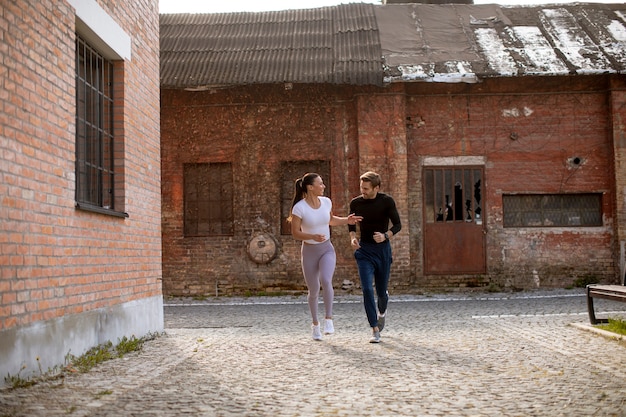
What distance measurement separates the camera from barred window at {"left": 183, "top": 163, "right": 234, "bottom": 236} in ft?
56.5

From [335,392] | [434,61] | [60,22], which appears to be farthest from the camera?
[434,61]

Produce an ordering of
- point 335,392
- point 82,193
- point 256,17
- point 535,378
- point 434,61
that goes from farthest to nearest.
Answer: point 256,17
point 434,61
point 82,193
point 535,378
point 335,392

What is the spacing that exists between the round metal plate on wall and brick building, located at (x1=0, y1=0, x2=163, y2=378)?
7.34 metres

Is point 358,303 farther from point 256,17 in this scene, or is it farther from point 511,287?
point 256,17

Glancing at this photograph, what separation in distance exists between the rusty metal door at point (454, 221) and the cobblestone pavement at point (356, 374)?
630 centimetres

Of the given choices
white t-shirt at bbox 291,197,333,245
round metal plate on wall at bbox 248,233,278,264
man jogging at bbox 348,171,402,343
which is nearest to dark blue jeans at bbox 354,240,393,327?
man jogging at bbox 348,171,402,343

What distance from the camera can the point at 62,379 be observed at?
19.2ft

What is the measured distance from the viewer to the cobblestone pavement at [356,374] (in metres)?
4.65

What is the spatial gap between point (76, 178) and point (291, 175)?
1007cm

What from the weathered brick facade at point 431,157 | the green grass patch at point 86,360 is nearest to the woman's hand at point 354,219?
the green grass patch at point 86,360

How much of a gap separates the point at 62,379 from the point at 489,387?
3.08 meters

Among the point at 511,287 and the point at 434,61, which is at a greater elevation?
the point at 434,61

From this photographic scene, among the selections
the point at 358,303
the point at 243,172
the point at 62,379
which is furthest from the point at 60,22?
the point at 243,172

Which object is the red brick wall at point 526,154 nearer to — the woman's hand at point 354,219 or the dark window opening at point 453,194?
the dark window opening at point 453,194
